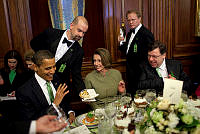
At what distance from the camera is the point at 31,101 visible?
1.96 metres

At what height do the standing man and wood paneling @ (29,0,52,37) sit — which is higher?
wood paneling @ (29,0,52,37)

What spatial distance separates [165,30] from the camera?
15.2 ft

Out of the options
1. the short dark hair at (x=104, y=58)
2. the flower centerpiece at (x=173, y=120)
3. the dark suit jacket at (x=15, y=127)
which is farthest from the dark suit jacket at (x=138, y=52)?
the dark suit jacket at (x=15, y=127)

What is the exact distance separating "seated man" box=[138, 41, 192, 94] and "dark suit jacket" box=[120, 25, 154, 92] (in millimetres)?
848

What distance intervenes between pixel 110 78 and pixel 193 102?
114cm

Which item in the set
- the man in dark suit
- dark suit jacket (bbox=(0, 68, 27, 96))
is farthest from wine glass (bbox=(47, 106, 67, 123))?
dark suit jacket (bbox=(0, 68, 27, 96))

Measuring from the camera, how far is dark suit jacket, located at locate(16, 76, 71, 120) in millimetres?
1896

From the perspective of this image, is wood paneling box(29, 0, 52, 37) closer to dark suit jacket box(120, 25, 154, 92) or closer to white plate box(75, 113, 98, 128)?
dark suit jacket box(120, 25, 154, 92)

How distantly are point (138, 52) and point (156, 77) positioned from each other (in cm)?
103

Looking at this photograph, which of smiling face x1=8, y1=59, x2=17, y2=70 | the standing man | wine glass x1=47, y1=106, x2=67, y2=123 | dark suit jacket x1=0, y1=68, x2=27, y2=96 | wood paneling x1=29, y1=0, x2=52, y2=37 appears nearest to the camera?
wine glass x1=47, y1=106, x2=67, y2=123

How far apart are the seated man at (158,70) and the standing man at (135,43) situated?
33.3 inches

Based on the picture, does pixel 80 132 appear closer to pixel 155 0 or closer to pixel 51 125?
pixel 51 125

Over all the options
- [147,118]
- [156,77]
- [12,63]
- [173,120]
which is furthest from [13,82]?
[173,120]

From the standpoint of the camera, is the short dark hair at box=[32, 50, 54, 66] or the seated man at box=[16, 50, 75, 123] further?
the short dark hair at box=[32, 50, 54, 66]
